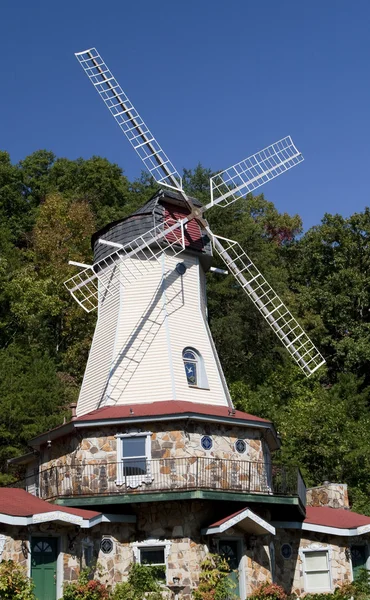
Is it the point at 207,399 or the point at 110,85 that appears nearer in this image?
the point at 207,399

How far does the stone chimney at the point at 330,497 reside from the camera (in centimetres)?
2723

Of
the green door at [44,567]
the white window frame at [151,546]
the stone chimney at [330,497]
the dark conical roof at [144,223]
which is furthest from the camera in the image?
the stone chimney at [330,497]

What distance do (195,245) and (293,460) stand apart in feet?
37.6

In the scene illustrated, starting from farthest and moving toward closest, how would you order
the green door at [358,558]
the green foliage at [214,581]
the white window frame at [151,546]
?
the green door at [358,558] < the white window frame at [151,546] < the green foliage at [214,581]

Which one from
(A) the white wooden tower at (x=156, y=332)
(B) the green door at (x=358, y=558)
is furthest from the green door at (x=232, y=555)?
(B) the green door at (x=358, y=558)

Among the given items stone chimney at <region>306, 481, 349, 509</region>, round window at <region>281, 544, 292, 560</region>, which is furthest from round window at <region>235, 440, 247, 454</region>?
stone chimney at <region>306, 481, 349, 509</region>

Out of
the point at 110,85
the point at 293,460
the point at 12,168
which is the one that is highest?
the point at 12,168

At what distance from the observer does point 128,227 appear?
26.2 metres

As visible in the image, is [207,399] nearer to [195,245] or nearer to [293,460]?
[195,245]

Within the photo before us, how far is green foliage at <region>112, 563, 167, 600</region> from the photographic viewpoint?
19.3 m

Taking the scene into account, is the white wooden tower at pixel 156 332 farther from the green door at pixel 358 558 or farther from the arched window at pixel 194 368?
the green door at pixel 358 558

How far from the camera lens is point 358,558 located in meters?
24.5

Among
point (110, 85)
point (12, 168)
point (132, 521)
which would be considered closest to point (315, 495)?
point (132, 521)

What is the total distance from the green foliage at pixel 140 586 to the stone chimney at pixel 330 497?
848 cm
